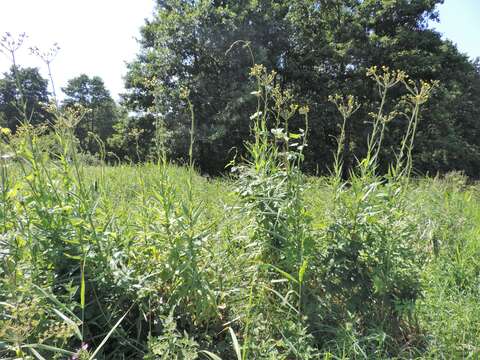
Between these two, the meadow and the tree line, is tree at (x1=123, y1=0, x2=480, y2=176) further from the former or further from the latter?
the meadow

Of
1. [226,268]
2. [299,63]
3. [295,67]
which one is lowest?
[226,268]

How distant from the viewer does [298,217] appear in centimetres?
168

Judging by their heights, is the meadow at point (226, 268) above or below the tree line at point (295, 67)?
below

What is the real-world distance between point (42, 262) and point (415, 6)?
59.7 feet

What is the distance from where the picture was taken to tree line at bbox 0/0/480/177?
13.3m

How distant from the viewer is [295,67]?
16031 mm

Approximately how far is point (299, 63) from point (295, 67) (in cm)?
46

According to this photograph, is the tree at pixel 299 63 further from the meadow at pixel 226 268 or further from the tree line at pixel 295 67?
the meadow at pixel 226 268

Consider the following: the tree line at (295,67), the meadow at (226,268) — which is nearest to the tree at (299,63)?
the tree line at (295,67)

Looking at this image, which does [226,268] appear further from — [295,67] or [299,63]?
[299,63]

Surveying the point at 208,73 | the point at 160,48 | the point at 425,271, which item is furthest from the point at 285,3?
the point at 425,271

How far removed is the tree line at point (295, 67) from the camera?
1326 cm

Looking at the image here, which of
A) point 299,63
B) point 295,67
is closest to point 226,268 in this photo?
point 295,67

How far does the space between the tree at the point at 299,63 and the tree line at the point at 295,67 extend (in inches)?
1.9
